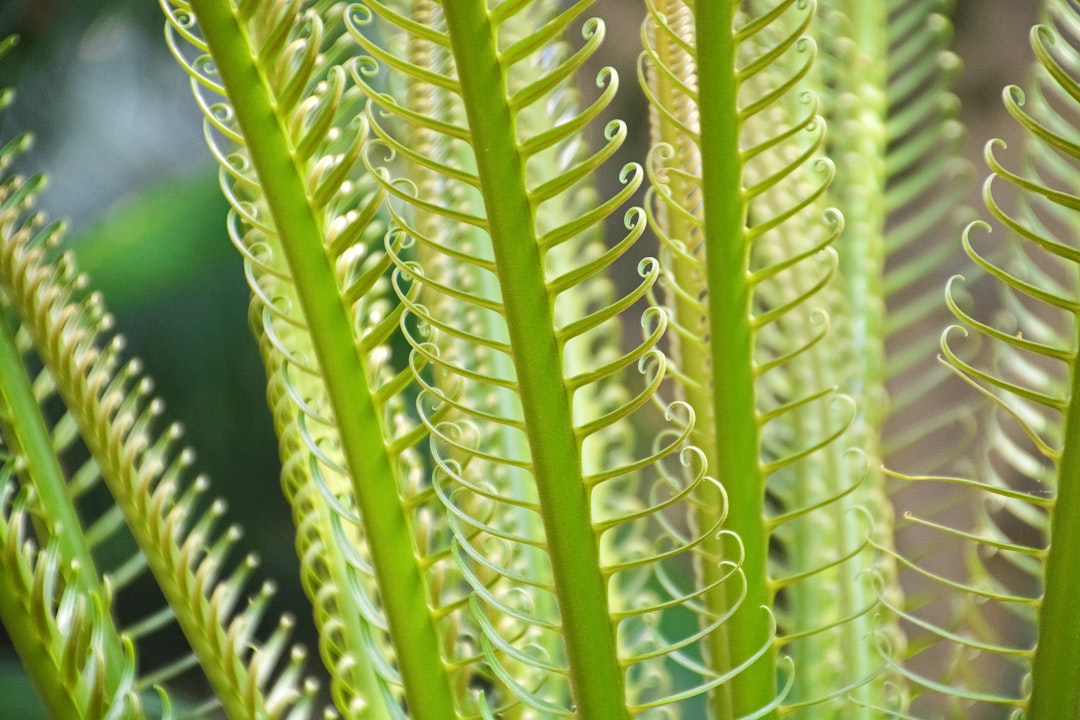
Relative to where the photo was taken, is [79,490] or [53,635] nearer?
[53,635]

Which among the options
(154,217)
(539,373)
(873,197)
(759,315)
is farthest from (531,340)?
(154,217)

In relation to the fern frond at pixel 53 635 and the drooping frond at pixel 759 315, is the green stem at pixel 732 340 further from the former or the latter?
the fern frond at pixel 53 635

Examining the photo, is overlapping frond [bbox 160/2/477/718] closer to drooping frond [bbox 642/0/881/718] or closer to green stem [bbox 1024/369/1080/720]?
drooping frond [bbox 642/0/881/718]


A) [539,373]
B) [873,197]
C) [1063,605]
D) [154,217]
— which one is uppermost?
[154,217]

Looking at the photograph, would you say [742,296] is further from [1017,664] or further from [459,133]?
[1017,664]

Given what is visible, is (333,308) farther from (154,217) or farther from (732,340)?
(154,217)

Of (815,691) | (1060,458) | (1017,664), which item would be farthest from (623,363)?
(1017,664)

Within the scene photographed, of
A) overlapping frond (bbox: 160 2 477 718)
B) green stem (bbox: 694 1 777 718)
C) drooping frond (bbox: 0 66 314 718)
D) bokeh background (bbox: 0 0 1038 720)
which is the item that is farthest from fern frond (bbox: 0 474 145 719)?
bokeh background (bbox: 0 0 1038 720)
